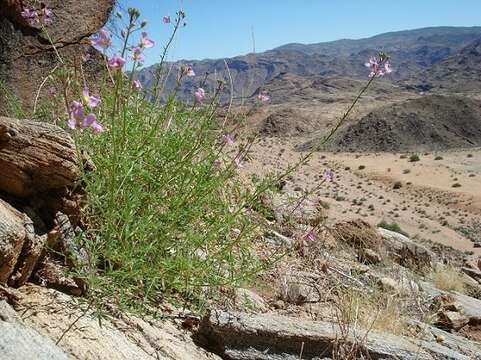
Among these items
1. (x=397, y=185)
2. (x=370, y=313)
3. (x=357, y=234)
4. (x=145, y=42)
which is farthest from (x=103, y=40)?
(x=397, y=185)

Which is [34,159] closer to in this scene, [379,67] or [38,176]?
[38,176]

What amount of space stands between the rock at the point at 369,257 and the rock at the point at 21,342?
16.1ft

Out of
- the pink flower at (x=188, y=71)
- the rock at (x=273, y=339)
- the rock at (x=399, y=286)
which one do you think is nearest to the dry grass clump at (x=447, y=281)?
the rock at (x=399, y=286)

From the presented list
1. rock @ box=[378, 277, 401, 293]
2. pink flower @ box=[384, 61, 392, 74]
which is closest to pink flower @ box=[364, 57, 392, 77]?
pink flower @ box=[384, 61, 392, 74]

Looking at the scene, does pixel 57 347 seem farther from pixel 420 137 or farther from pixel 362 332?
pixel 420 137

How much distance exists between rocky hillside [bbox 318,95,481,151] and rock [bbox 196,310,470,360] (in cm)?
4494

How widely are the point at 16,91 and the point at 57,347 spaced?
3462 mm

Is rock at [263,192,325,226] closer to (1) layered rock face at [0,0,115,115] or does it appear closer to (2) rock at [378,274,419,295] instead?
(2) rock at [378,274,419,295]

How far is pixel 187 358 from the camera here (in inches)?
93.2

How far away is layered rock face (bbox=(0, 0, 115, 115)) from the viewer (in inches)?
186

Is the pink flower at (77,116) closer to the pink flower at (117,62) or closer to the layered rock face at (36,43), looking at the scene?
the pink flower at (117,62)

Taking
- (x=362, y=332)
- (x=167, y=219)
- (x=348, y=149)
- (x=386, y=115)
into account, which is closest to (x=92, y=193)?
(x=167, y=219)

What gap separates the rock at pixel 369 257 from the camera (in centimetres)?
628

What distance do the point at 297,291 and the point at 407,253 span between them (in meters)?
4.56
